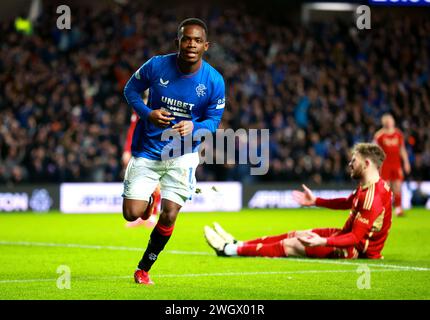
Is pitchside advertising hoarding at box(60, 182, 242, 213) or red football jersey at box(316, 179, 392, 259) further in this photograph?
pitchside advertising hoarding at box(60, 182, 242, 213)

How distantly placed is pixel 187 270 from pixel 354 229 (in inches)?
80.3

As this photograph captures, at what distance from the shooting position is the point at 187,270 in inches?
394

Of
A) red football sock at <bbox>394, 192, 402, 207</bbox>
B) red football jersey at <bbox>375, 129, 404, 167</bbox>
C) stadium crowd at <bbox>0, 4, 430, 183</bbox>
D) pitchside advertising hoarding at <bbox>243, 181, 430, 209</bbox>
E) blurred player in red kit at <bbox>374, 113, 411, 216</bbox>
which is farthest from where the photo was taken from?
pitchside advertising hoarding at <bbox>243, 181, 430, 209</bbox>

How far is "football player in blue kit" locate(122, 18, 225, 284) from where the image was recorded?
28.2 ft

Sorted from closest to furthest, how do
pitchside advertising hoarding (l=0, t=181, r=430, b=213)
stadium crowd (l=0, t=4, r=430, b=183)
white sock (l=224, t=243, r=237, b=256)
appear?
white sock (l=224, t=243, r=237, b=256) → pitchside advertising hoarding (l=0, t=181, r=430, b=213) → stadium crowd (l=0, t=4, r=430, b=183)

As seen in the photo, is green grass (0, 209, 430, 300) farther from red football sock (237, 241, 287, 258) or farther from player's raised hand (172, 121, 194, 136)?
player's raised hand (172, 121, 194, 136)

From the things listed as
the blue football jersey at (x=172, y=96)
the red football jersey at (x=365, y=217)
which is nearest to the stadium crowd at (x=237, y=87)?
the red football jersey at (x=365, y=217)

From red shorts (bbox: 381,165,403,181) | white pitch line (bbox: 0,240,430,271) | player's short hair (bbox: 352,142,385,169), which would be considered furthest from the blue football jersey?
red shorts (bbox: 381,165,403,181)

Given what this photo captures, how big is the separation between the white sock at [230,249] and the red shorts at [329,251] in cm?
91

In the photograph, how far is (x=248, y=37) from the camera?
97.5 ft

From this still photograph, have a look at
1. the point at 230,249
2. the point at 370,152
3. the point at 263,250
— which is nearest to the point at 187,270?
the point at 230,249

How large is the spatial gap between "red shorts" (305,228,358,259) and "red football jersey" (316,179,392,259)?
10cm

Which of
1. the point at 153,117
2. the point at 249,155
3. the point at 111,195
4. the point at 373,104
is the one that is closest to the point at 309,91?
the point at 373,104
